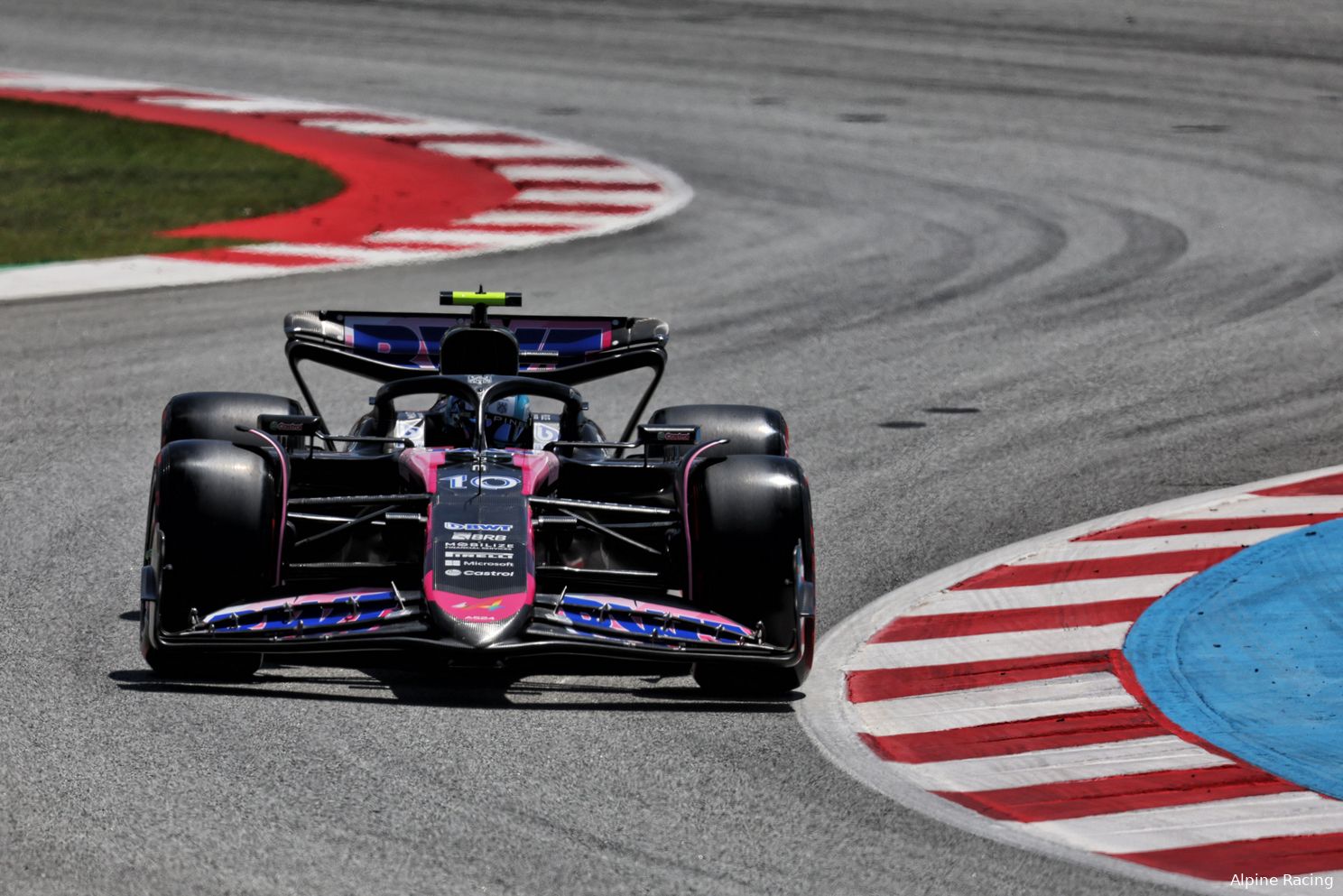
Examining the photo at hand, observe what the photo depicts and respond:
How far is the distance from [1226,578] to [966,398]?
12.7 ft

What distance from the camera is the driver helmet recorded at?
343 inches

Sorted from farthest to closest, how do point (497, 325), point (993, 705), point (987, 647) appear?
point (497, 325), point (987, 647), point (993, 705)

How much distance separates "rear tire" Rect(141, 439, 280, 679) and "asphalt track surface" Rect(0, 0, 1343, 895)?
0.60 feet

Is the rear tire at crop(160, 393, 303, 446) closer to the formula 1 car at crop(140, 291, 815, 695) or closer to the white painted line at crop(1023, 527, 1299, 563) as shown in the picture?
the formula 1 car at crop(140, 291, 815, 695)

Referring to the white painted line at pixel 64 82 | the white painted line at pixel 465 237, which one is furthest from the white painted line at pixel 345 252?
the white painted line at pixel 64 82

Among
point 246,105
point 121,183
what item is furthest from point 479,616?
point 246,105

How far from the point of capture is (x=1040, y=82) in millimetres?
25094

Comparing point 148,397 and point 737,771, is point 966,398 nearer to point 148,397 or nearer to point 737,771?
point 148,397

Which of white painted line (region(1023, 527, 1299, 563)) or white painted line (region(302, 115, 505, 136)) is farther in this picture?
white painted line (region(302, 115, 505, 136))

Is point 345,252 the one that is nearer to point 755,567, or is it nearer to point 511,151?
point 511,151

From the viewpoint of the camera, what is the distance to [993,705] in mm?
7609

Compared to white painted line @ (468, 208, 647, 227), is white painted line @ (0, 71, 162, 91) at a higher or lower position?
higher

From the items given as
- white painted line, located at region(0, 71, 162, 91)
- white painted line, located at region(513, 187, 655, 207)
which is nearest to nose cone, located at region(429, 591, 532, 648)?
white painted line, located at region(513, 187, 655, 207)

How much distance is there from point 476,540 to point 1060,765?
2.07m
